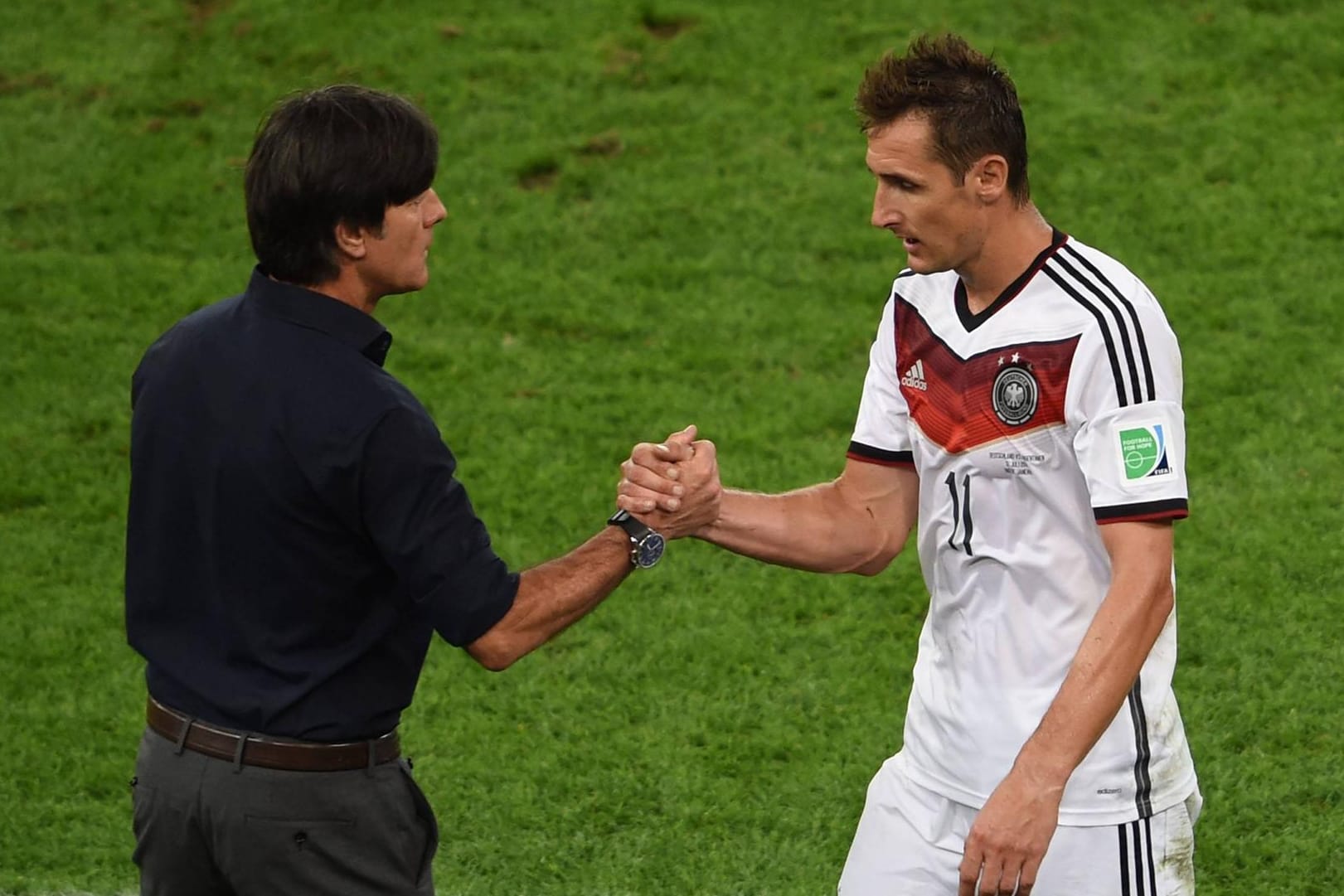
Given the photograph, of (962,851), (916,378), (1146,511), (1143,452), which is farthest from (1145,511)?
(962,851)

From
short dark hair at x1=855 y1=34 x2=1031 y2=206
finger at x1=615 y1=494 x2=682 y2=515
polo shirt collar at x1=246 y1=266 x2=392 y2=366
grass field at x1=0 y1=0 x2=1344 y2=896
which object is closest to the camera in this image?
polo shirt collar at x1=246 y1=266 x2=392 y2=366

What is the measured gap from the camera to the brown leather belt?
3.26m

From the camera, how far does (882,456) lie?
157 inches

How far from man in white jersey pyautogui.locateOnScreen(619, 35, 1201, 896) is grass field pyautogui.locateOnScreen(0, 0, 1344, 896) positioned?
5.50ft

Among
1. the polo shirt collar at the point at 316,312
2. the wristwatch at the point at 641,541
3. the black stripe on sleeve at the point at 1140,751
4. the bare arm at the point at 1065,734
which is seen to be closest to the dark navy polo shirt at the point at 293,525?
the polo shirt collar at the point at 316,312

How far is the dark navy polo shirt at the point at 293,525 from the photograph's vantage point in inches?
126

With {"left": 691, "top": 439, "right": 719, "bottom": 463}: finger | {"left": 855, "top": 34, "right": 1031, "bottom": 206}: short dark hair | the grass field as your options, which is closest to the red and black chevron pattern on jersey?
{"left": 855, "top": 34, "right": 1031, "bottom": 206}: short dark hair

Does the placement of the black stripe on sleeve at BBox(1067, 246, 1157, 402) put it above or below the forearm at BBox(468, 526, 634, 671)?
above

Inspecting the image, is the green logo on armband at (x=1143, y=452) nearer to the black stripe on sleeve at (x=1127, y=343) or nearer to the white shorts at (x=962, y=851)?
the black stripe on sleeve at (x=1127, y=343)

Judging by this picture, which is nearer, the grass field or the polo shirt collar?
the polo shirt collar

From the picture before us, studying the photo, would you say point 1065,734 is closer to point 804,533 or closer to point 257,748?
point 804,533

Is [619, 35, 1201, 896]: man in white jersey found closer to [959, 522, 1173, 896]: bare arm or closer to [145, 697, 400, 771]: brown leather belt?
[959, 522, 1173, 896]: bare arm

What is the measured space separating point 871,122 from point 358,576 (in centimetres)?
134

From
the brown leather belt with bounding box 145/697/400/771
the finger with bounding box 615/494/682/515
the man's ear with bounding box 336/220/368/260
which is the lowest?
A: the brown leather belt with bounding box 145/697/400/771
